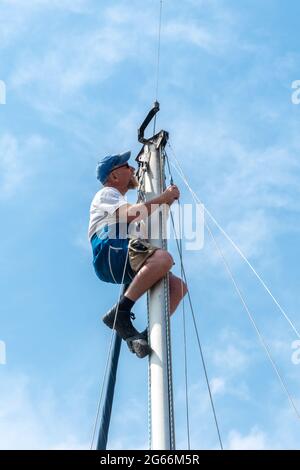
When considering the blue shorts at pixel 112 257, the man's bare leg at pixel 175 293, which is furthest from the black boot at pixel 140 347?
the blue shorts at pixel 112 257

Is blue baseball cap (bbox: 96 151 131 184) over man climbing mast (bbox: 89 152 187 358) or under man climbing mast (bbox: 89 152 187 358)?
over

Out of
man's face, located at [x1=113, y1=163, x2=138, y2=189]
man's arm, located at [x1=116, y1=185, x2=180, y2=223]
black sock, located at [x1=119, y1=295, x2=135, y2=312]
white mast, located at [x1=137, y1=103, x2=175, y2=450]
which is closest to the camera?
white mast, located at [x1=137, y1=103, x2=175, y2=450]

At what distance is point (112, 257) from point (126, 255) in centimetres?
14

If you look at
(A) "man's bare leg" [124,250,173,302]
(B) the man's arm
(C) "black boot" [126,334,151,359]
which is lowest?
(C) "black boot" [126,334,151,359]

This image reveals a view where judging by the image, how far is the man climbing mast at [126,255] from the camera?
7426 mm

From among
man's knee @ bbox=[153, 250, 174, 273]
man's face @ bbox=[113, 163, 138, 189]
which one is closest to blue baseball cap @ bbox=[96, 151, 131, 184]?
man's face @ bbox=[113, 163, 138, 189]

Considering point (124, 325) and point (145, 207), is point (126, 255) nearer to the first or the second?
point (145, 207)

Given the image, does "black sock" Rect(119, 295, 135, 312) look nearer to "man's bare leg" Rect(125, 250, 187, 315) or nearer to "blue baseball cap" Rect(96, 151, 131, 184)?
"man's bare leg" Rect(125, 250, 187, 315)

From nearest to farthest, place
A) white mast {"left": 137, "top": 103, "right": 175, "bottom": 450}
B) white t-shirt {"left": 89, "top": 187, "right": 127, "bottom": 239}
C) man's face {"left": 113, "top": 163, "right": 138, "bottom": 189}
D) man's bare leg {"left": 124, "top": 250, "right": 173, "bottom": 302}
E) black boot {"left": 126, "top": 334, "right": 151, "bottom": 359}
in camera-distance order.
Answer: white mast {"left": 137, "top": 103, "right": 175, "bottom": 450} < black boot {"left": 126, "top": 334, "right": 151, "bottom": 359} < man's bare leg {"left": 124, "top": 250, "right": 173, "bottom": 302} < white t-shirt {"left": 89, "top": 187, "right": 127, "bottom": 239} < man's face {"left": 113, "top": 163, "right": 138, "bottom": 189}

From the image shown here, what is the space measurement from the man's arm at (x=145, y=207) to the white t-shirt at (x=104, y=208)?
0.08 metres

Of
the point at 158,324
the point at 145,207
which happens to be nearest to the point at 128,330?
the point at 158,324

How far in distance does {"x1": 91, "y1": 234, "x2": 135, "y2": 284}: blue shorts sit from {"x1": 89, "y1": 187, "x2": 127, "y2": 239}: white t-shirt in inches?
4.6

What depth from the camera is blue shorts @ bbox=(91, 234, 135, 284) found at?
774 centimetres

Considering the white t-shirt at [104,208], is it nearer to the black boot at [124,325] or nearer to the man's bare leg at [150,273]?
the man's bare leg at [150,273]
